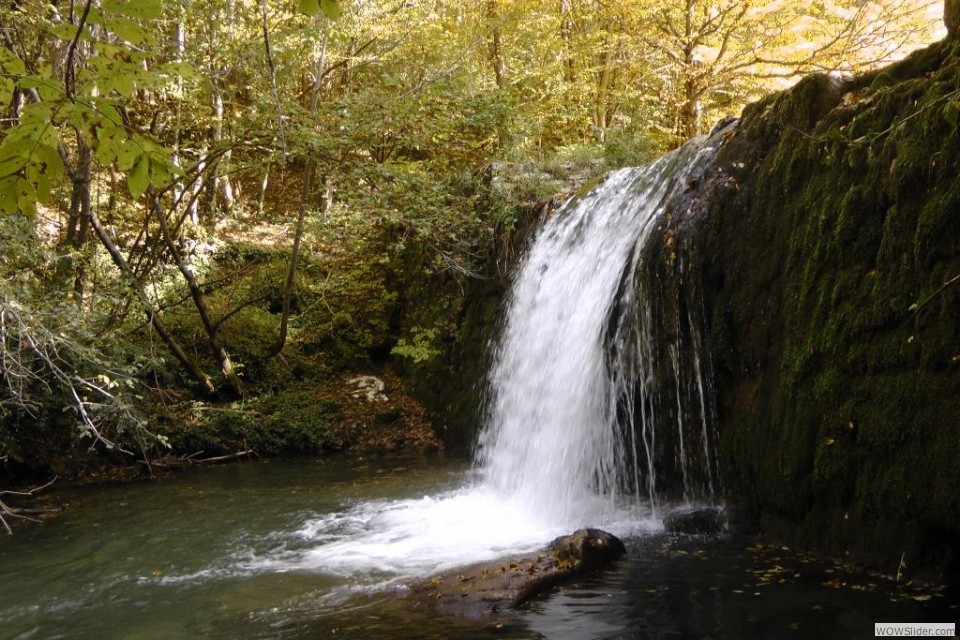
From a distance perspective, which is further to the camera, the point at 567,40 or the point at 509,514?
the point at 567,40

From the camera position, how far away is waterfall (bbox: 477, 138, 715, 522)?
5.89m

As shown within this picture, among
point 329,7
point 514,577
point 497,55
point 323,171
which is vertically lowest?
point 514,577

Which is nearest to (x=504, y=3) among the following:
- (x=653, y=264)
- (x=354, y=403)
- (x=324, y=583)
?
(x=354, y=403)

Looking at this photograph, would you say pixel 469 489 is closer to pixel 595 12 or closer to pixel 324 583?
pixel 324 583

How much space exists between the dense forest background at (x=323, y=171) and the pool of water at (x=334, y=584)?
4.23 feet

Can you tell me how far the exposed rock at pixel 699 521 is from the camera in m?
5.33

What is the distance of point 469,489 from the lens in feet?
26.2

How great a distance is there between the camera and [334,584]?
505 centimetres

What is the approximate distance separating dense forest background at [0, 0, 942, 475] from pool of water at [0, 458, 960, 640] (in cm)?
129

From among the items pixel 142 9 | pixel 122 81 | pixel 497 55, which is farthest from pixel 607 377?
pixel 497 55

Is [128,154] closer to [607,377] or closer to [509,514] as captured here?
[607,377]

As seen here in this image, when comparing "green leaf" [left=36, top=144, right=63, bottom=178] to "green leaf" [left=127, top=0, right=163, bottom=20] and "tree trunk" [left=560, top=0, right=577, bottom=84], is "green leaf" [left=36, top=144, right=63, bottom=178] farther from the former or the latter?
"tree trunk" [left=560, top=0, right=577, bottom=84]

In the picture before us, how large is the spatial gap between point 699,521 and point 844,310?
1.92m

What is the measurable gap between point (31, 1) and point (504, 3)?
27.9 feet
